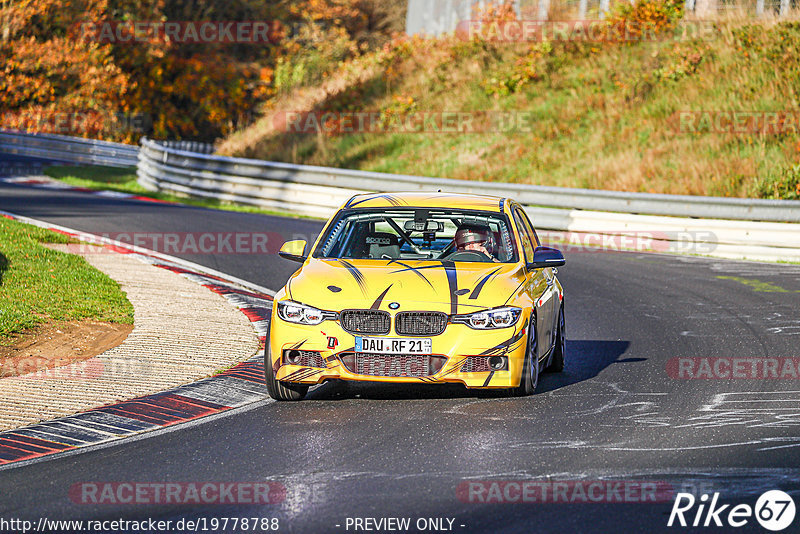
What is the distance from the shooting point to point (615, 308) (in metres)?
14.0

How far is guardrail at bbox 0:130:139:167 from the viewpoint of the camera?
132 feet

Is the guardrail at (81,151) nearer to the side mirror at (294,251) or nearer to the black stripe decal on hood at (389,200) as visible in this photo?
the black stripe decal on hood at (389,200)

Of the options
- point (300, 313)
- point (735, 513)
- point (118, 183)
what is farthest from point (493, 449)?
point (118, 183)

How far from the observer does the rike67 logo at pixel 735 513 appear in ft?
18.6

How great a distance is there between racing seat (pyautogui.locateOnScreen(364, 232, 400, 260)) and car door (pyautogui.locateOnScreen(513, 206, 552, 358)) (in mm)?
1051

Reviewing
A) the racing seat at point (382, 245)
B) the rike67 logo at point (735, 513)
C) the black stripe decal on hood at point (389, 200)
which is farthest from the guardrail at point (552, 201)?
the rike67 logo at point (735, 513)

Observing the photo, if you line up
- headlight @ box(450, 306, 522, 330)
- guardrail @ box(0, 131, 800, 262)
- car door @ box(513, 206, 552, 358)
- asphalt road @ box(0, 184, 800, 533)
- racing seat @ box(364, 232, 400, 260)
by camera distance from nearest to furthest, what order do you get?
asphalt road @ box(0, 184, 800, 533) → headlight @ box(450, 306, 522, 330) → car door @ box(513, 206, 552, 358) → racing seat @ box(364, 232, 400, 260) → guardrail @ box(0, 131, 800, 262)

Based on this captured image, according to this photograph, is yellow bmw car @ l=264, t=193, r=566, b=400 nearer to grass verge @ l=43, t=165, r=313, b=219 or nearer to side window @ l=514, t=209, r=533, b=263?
side window @ l=514, t=209, r=533, b=263

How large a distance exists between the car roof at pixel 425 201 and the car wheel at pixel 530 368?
1.58 m

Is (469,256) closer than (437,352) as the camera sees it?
No

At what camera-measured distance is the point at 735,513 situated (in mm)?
5809

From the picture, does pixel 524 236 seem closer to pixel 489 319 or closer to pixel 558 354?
pixel 558 354

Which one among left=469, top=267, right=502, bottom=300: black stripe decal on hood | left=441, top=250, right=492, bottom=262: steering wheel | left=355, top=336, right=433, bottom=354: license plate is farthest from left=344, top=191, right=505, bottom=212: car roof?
left=355, top=336, right=433, bottom=354: license plate

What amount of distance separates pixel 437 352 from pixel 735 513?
9.72ft
